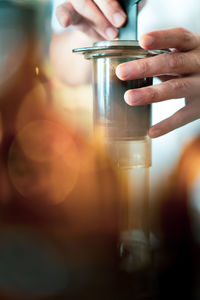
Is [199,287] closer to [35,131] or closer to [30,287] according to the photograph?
[30,287]

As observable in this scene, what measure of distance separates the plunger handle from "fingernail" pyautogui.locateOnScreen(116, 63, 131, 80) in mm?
85

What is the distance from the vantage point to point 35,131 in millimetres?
711

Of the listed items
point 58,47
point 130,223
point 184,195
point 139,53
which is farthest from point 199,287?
point 58,47

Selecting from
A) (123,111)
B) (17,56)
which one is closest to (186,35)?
(123,111)

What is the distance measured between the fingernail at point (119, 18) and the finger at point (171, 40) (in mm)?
70

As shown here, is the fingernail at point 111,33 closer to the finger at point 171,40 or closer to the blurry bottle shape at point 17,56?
the finger at point 171,40

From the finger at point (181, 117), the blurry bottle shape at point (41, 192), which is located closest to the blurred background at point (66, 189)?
the blurry bottle shape at point (41, 192)

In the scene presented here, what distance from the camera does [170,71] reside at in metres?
0.41

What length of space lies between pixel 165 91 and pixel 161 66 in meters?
0.04

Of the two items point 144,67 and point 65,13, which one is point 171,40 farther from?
point 65,13

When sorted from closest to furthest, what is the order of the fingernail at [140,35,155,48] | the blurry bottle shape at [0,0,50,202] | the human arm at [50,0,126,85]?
the fingernail at [140,35,155,48], the human arm at [50,0,126,85], the blurry bottle shape at [0,0,50,202]

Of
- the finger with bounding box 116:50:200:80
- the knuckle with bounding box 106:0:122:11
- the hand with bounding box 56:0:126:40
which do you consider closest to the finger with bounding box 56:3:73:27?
the hand with bounding box 56:0:126:40

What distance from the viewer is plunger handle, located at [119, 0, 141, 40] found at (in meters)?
0.41

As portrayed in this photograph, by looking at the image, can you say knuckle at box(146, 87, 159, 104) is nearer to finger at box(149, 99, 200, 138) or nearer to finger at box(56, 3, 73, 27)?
finger at box(149, 99, 200, 138)
